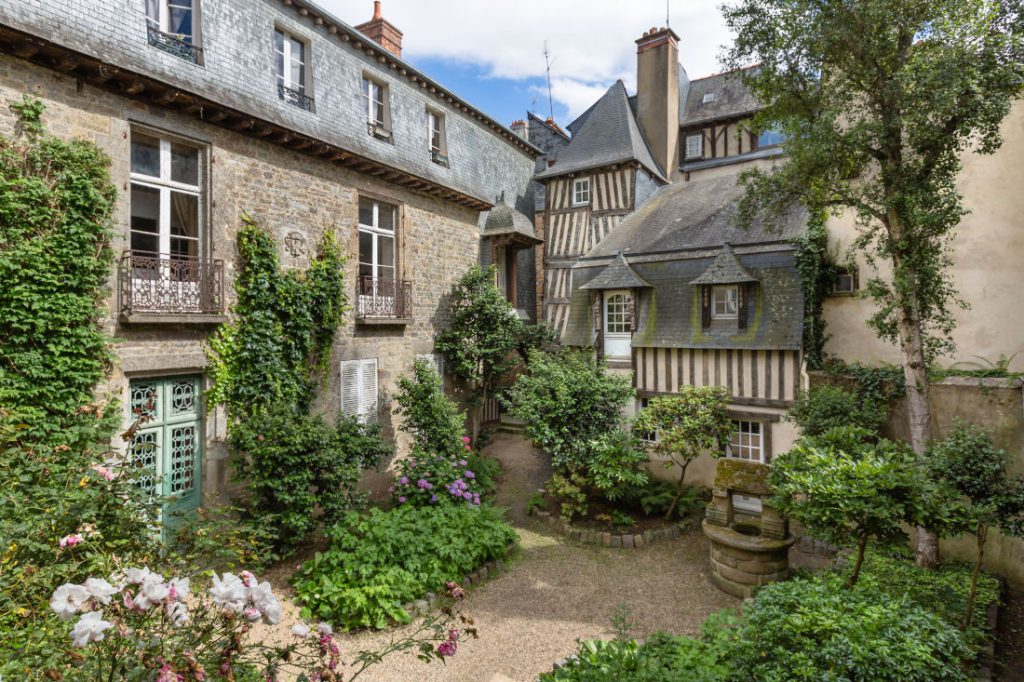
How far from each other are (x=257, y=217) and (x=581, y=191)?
30.9 ft

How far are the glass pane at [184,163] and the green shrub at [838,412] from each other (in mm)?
9234

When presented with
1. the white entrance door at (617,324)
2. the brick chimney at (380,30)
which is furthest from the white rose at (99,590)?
the brick chimney at (380,30)

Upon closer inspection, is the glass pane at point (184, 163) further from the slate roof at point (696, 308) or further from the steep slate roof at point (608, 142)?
the steep slate roof at point (608, 142)

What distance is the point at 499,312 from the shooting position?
1076 cm

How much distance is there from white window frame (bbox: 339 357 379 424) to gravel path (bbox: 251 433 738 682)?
315 cm

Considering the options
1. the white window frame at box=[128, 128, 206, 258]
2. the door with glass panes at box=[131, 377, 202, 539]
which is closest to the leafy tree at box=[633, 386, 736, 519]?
the door with glass panes at box=[131, 377, 202, 539]

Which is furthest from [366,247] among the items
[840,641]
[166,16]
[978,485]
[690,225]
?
[978,485]

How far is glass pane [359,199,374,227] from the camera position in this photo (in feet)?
30.3

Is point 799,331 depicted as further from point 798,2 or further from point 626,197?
point 626,197

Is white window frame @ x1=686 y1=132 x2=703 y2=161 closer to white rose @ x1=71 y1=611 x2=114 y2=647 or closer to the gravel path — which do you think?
the gravel path

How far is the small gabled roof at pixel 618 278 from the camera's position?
409 inches

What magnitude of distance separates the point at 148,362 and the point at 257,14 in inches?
205

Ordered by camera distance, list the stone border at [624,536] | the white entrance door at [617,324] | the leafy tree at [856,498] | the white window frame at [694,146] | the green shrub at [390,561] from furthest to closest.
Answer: the white window frame at [694,146], the white entrance door at [617,324], the stone border at [624,536], the green shrub at [390,561], the leafy tree at [856,498]

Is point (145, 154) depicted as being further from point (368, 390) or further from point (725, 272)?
point (725, 272)
